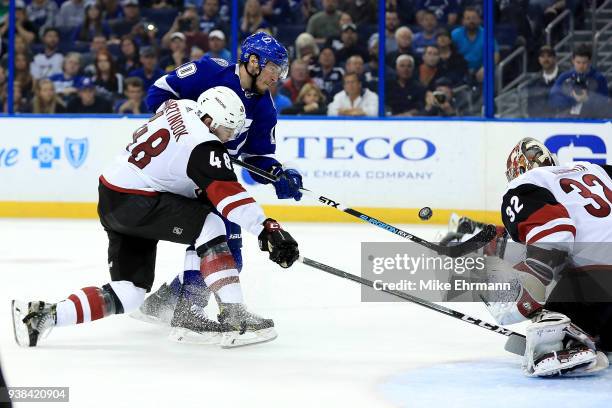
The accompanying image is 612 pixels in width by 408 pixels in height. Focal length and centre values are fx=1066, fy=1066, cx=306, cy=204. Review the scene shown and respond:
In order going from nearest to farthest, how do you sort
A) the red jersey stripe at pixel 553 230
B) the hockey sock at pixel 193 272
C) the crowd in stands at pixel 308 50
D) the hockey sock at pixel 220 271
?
the red jersey stripe at pixel 553 230, the hockey sock at pixel 220 271, the hockey sock at pixel 193 272, the crowd in stands at pixel 308 50

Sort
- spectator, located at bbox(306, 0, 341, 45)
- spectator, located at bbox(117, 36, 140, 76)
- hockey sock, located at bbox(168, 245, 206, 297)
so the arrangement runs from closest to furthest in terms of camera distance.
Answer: hockey sock, located at bbox(168, 245, 206, 297), spectator, located at bbox(306, 0, 341, 45), spectator, located at bbox(117, 36, 140, 76)

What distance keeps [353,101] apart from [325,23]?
634mm

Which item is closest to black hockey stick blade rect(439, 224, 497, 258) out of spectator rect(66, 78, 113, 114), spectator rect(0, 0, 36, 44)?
spectator rect(66, 78, 113, 114)

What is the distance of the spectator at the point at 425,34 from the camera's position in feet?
25.3

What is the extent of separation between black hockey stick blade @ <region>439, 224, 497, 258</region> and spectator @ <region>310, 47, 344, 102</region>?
3.45 m

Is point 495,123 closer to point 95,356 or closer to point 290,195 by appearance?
point 290,195

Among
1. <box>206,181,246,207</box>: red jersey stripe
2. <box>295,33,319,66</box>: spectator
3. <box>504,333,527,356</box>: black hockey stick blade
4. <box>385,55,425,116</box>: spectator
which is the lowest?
<box>504,333,527,356</box>: black hockey stick blade

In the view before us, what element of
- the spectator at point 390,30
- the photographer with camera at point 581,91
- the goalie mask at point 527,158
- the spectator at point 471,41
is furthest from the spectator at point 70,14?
the goalie mask at point 527,158

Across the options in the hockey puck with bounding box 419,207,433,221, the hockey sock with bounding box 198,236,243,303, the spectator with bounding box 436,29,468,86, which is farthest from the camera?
the spectator with bounding box 436,29,468,86

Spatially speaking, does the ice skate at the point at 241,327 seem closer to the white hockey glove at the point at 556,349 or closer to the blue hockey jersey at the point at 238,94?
the blue hockey jersey at the point at 238,94

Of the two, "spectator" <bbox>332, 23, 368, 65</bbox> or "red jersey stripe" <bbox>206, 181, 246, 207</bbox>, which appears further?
"spectator" <bbox>332, 23, 368, 65</bbox>

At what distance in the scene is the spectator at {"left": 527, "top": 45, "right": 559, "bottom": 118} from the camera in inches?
293

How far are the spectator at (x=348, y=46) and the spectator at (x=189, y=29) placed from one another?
1.04 metres

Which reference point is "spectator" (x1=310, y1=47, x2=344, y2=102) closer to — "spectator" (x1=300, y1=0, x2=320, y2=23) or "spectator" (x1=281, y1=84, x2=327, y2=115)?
"spectator" (x1=281, y1=84, x2=327, y2=115)
